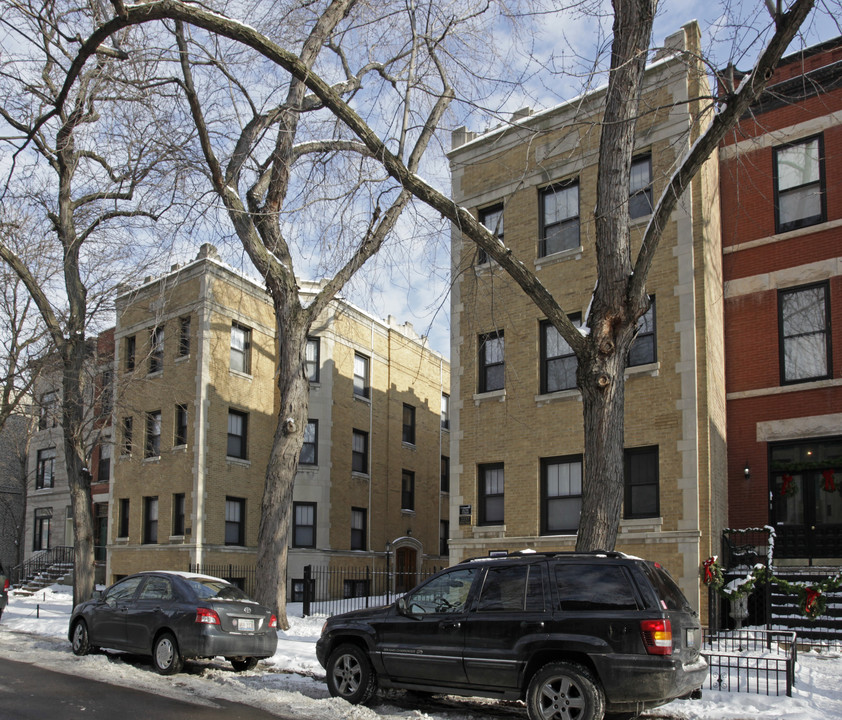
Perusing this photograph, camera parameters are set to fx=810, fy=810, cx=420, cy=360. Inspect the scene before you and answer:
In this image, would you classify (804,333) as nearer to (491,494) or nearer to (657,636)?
(491,494)

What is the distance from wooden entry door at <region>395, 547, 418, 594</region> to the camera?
99.0ft

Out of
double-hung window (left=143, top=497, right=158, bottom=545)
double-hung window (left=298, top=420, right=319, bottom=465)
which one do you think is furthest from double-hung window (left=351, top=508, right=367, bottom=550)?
double-hung window (left=143, top=497, right=158, bottom=545)

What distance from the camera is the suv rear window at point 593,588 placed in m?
8.20

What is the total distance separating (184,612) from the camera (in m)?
11.6

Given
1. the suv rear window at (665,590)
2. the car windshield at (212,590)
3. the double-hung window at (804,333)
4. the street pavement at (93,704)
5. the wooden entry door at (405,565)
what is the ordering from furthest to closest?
the wooden entry door at (405,565) → the double-hung window at (804,333) → the car windshield at (212,590) → the street pavement at (93,704) → the suv rear window at (665,590)

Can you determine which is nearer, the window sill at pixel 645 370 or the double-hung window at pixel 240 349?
the window sill at pixel 645 370

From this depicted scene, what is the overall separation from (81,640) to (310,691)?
5090 millimetres

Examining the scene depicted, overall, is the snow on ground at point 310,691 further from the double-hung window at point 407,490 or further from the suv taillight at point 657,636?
the double-hung window at point 407,490

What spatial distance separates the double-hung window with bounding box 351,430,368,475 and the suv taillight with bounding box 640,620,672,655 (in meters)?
22.7

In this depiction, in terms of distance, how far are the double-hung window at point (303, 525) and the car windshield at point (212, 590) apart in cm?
1523

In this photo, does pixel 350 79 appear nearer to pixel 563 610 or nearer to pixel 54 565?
pixel 563 610

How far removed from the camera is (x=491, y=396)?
19641mm

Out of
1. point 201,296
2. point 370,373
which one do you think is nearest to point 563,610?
point 201,296

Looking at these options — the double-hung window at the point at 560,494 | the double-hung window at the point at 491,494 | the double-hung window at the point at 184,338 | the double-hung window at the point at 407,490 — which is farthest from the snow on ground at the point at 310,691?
the double-hung window at the point at 407,490
